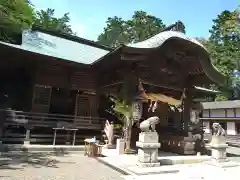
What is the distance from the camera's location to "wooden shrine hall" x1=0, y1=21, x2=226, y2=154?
40.6ft

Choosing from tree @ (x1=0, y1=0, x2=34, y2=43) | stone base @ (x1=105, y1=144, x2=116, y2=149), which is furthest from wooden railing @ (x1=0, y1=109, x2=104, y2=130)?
tree @ (x1=0, y1=0, x2=34, y2=43)

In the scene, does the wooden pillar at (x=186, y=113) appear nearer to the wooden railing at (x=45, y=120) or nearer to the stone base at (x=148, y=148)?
the wooden railing at (x=45, y=120)

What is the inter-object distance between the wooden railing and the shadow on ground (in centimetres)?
203

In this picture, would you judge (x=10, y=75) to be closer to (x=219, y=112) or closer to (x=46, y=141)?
(x=46, y=141)

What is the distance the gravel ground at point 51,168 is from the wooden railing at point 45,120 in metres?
2.34

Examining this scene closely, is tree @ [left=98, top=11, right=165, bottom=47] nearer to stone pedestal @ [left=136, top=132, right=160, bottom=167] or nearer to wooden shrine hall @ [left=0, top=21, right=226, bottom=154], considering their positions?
wooden shrine hall @ [left=0, top=21, right=226, bottom=154]

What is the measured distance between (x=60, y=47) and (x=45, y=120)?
569 centimetres

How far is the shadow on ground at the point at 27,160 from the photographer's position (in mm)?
8414

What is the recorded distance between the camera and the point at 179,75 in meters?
14.1

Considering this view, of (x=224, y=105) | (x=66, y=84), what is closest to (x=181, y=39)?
(x=66, y=84)

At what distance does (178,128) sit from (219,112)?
27.1 metres

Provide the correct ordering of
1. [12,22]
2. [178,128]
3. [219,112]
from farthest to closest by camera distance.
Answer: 1. [219,112]
2. [178,128]
3. [12,22]

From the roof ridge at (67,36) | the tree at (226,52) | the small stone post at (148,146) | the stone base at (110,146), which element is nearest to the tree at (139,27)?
the tree at (226,52)

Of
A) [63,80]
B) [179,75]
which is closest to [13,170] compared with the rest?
[63,80]
